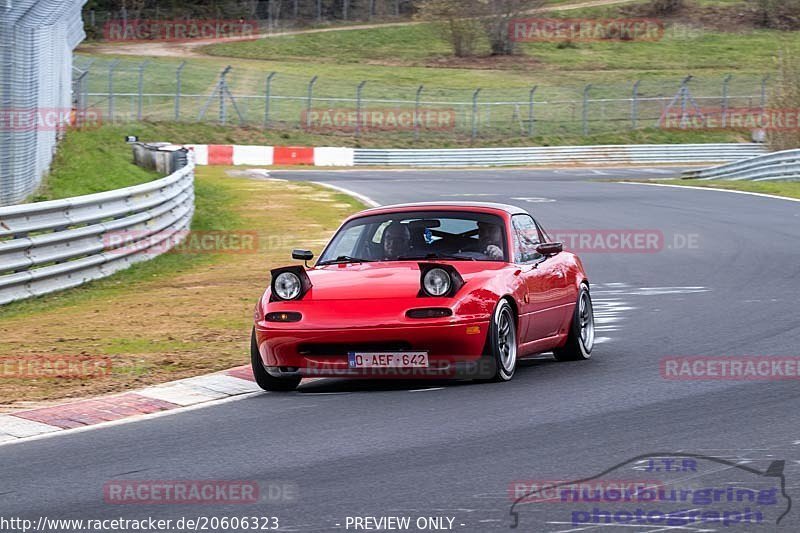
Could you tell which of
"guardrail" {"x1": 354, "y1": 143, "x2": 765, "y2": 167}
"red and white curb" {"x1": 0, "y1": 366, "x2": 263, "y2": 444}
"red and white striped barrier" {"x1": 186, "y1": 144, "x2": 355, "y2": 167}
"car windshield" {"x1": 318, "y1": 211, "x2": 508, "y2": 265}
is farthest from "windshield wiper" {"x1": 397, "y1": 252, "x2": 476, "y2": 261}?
"guardrail" {"x1": 354, "y1": 143, "x2": 765, "y2": 167}

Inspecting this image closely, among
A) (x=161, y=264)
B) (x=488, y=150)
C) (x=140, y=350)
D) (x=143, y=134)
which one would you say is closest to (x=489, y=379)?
(x=140, y=350)

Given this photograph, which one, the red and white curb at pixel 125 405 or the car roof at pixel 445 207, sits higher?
the car roof at pixel 445 207

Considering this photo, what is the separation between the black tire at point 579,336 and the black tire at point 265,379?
236 cm

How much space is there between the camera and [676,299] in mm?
14859

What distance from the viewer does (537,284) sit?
10062mm

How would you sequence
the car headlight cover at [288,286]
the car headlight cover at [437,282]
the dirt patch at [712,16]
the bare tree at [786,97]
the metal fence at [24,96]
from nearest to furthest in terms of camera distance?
the car headlight cover at [437,282]
the car headlight cover at [288,286]
the metal fence at [24,96]
the bare tree at [786,97]
the dirt patch at [712,16]

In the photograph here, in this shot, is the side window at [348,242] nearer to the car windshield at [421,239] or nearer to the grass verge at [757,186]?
the car windshield at [421,239]

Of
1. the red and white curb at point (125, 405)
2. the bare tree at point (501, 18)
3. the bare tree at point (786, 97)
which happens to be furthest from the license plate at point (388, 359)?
the bare tree at point (501, 18)

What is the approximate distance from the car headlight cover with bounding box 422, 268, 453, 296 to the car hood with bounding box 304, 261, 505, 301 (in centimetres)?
8

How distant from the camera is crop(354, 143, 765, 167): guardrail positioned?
49.3m

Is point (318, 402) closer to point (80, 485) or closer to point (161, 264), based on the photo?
point (80, 485)

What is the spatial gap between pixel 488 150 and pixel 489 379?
42.3m

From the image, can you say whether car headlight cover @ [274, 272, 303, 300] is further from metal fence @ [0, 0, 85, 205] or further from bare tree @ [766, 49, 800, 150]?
bare tree @ [766, 49, 800, 150]

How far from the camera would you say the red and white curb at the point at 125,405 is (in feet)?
26.3
